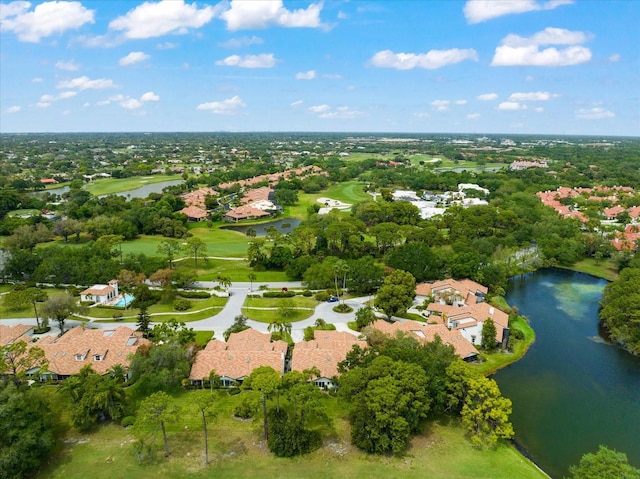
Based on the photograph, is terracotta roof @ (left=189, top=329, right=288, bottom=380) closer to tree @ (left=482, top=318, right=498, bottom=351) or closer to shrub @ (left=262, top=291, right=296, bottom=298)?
shrub @ (left=262, top=291, right=296, bottom=298)

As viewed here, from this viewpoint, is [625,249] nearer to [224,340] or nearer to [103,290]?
[224,340]

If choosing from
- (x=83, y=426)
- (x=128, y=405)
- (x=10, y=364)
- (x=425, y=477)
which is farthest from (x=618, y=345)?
(x=10, y=364)

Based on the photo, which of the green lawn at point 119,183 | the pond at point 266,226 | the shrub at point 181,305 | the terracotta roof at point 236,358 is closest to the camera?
the terracotta roof at point 236,358

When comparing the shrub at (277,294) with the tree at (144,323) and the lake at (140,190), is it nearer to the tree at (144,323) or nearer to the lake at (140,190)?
the tree at (144,323)

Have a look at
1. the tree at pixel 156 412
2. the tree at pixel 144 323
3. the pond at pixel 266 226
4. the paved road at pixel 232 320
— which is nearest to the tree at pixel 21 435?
the tree at pixel 156 412

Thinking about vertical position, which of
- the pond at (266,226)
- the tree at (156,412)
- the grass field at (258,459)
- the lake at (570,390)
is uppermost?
the tree at (156,412)

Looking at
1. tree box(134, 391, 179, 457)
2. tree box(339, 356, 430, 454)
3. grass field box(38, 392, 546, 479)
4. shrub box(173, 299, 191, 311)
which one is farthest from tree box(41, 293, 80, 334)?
tree box(339, 356, 430, 454)
